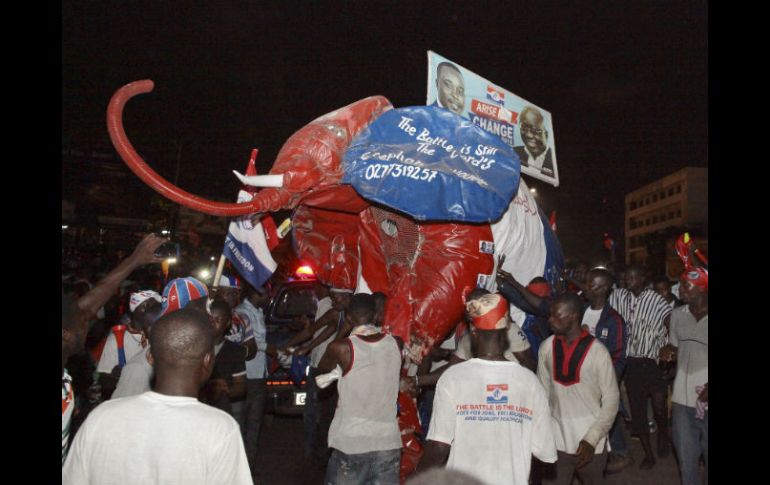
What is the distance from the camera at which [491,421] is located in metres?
3.30

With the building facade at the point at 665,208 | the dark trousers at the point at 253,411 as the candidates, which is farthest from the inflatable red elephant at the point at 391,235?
the building facade at the point at 665,208

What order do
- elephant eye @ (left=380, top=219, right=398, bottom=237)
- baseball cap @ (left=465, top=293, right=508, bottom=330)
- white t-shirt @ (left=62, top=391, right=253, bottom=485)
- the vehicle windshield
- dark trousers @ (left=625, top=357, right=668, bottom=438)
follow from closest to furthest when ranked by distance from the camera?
white t-shirt @ (left=62, top=391, right=253, bottom=485) → baseball cap @ (left=465, top=293, right=508, bottom=330) → elephant eye @ (left=380, top=219, right=398, bottom=237) → dark trousers @ (left=625, top=357, right=668, bottom=438) → the vehicle windshield

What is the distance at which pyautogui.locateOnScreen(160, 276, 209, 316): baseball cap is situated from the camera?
14.3ft

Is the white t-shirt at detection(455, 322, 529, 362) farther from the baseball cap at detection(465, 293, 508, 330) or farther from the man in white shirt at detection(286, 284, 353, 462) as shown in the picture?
the baseball cap at detection(465, 293, 508, 330)

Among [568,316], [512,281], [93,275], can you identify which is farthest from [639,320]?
[93,275]

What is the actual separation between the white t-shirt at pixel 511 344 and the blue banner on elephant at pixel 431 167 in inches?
39.4

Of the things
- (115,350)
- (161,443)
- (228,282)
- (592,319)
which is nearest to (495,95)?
(592,319)

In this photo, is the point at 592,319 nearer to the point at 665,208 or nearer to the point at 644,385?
the point at 644,385

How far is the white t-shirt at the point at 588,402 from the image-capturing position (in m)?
4.39

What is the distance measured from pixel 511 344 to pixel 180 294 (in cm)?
261

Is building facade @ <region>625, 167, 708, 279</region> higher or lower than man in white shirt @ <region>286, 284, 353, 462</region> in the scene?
higher

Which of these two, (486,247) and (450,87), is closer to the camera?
(486,247)

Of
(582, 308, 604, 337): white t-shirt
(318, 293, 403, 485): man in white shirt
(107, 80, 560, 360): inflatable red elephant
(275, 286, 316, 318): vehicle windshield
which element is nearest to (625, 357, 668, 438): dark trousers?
(582, 308, 604, 337): white t-shirt

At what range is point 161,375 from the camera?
247 cm
